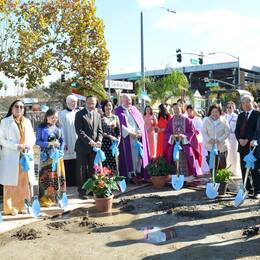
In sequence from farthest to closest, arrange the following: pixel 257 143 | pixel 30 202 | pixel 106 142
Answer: pixel 106 142 < pixel 257 143 < pixel 30 202

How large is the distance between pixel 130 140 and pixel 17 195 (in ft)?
10.2

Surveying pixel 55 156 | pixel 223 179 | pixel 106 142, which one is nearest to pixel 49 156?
pixel 55 156

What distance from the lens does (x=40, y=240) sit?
17.5ft

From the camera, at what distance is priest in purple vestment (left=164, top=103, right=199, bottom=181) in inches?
357

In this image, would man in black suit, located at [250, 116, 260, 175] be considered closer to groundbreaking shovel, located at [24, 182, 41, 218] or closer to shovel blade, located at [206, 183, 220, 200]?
shovel blade, located at [206, 183, 220, 200]

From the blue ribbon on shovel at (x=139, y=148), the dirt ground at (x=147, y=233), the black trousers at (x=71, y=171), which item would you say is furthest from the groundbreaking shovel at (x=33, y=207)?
the blue ribbon on shovel at (x=139, y=148)

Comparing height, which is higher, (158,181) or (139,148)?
(139,148)

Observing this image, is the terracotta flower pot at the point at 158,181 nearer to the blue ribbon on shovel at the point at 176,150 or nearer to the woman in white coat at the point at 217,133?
the blue ribbon on shovel at the point at 176,150

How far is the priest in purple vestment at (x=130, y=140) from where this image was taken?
30.2 ft

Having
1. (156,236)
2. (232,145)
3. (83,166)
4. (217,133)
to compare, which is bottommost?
(156,236)

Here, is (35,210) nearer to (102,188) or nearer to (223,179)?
(102,188)

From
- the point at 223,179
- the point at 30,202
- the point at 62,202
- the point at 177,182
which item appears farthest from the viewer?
the point at 177,182

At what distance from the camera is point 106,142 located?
28.2 ft

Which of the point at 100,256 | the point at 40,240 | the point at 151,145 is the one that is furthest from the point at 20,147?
the point at 151,145
